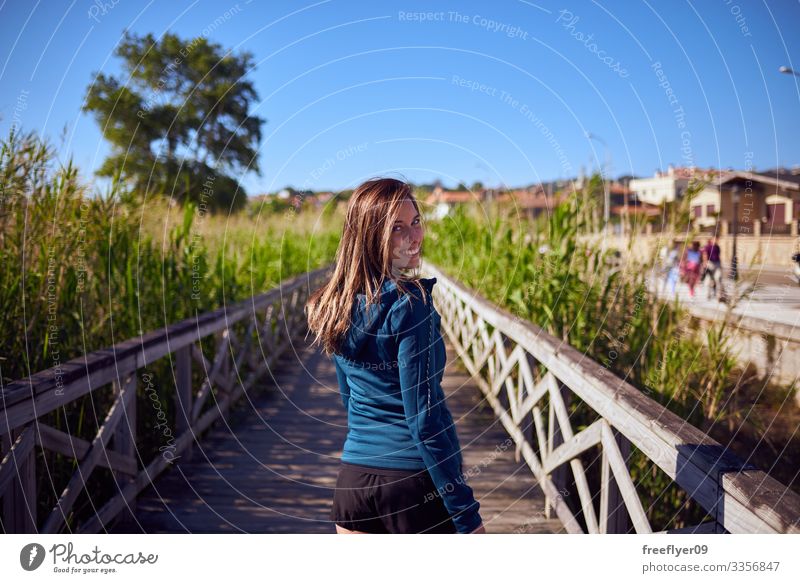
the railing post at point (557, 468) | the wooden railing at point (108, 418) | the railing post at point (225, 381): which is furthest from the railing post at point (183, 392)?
the railing post at point (557, 468)

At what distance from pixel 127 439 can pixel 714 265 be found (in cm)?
306

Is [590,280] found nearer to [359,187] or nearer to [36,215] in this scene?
[359,187]

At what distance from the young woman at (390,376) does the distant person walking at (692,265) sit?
2542mm

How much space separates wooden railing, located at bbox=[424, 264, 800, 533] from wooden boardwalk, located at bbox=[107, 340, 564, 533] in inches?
6.1

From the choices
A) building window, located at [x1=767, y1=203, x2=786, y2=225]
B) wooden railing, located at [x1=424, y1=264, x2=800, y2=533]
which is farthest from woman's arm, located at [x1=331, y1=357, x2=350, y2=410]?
building window, located at [x1=767, y1=203, x2=786, y2=225]

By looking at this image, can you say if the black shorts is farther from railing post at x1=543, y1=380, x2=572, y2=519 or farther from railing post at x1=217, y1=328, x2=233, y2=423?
railing post at x1=217, y1=328, x2=233, y2=423

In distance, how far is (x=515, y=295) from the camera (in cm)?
418

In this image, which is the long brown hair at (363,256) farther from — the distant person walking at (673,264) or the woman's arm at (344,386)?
the distant person walking at (673,264)

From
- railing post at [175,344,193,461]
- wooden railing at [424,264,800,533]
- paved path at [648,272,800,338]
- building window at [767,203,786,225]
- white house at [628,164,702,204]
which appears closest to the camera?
wooden railing at [424,264,800,533]

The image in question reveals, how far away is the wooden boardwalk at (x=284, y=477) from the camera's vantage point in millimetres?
2842

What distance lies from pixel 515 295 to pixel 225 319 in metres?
1.91

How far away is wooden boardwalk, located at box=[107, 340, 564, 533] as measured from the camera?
284 cm

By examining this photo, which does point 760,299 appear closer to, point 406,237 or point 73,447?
point 406,237

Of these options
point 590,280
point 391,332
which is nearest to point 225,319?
point 590,280
